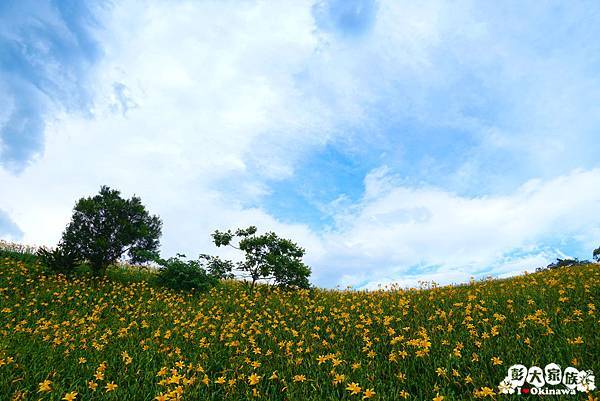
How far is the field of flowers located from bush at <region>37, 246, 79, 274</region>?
4.87 m

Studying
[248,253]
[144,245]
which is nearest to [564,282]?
[248,253]

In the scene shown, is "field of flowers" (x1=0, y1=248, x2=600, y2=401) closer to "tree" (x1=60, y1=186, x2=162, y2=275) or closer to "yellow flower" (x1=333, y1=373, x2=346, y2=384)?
"yellow flower" (x1=333, y1=373, x2=346, y2=384)

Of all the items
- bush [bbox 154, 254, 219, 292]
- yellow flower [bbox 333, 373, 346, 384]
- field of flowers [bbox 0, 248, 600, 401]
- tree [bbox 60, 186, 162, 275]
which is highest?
tree [bbox 60, 186, 162, 275]

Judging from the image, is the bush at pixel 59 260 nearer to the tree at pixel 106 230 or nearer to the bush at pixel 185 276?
the tree at pixel 106 230

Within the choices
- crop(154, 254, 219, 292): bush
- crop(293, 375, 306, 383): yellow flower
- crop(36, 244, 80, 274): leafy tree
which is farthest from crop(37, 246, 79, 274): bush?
crop(293, 375, 306, 383): yellow flower

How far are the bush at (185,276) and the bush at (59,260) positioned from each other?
442cm

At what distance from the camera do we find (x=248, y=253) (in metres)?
17.9

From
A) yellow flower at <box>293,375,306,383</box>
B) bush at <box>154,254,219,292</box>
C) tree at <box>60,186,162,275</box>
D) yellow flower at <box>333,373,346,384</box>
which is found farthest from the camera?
tree at <box>60,186,162,275</box>

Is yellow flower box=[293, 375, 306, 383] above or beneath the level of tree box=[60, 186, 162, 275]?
beneath

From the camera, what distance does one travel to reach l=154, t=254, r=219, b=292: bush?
16531mm

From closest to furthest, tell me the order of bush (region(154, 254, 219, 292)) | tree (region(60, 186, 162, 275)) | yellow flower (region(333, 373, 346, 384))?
yellow flower (region(333, 373, 346, 384)) → bush (region(154, 254, 219, 292)) → tree (region(60, 186, 162, 275))

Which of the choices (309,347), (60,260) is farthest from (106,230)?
(309,347)

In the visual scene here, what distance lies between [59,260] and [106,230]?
2551 mm

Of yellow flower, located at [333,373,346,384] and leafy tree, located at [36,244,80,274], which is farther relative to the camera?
leafy tree, located at [36,244,80,274]
